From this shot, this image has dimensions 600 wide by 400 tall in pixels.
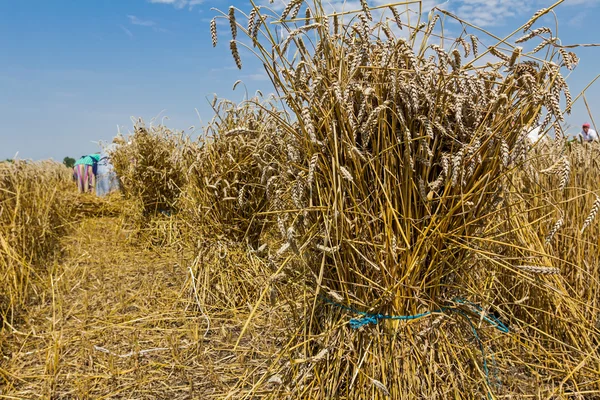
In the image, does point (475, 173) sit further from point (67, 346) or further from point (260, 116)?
point (67, 346)

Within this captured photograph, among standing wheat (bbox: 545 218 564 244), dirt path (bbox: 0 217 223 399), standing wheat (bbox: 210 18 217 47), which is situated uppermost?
standing wheat (bbox: 210 18 217 47)

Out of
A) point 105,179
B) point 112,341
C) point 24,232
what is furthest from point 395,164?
point 105,179

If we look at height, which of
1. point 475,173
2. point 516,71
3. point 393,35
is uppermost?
point 393,35

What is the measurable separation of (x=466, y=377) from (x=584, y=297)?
4.20 feet

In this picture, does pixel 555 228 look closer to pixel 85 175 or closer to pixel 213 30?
pixel 213 30

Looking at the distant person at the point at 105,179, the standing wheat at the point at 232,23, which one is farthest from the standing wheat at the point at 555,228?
the distant person at the point at 105,179

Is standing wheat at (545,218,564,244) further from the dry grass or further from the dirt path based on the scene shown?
the dry grass

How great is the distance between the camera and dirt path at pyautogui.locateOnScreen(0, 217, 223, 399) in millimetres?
2498

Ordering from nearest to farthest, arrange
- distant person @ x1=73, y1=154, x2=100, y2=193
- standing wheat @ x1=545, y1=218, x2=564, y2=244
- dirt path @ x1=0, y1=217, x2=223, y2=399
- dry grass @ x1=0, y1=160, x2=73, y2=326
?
standing wheat @ x1=545, y1=218, x2=564, y2=244 < dirt path @ x1=0, y1=217, x2=223, y2=399 < dry grass @ x1=0, y1=160, x2=73, y2=326 < distant person @ x1=73, y1=154, x2=100, y2=193

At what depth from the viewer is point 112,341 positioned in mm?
3037

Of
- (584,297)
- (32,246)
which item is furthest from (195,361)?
(32,246)

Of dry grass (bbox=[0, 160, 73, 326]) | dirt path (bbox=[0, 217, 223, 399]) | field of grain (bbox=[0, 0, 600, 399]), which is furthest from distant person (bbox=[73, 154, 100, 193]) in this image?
field of grain (bbox=[0, 0, 600, 399])

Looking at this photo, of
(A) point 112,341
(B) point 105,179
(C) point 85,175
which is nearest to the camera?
(A) point 112,341

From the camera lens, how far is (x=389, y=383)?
62.7 inches
